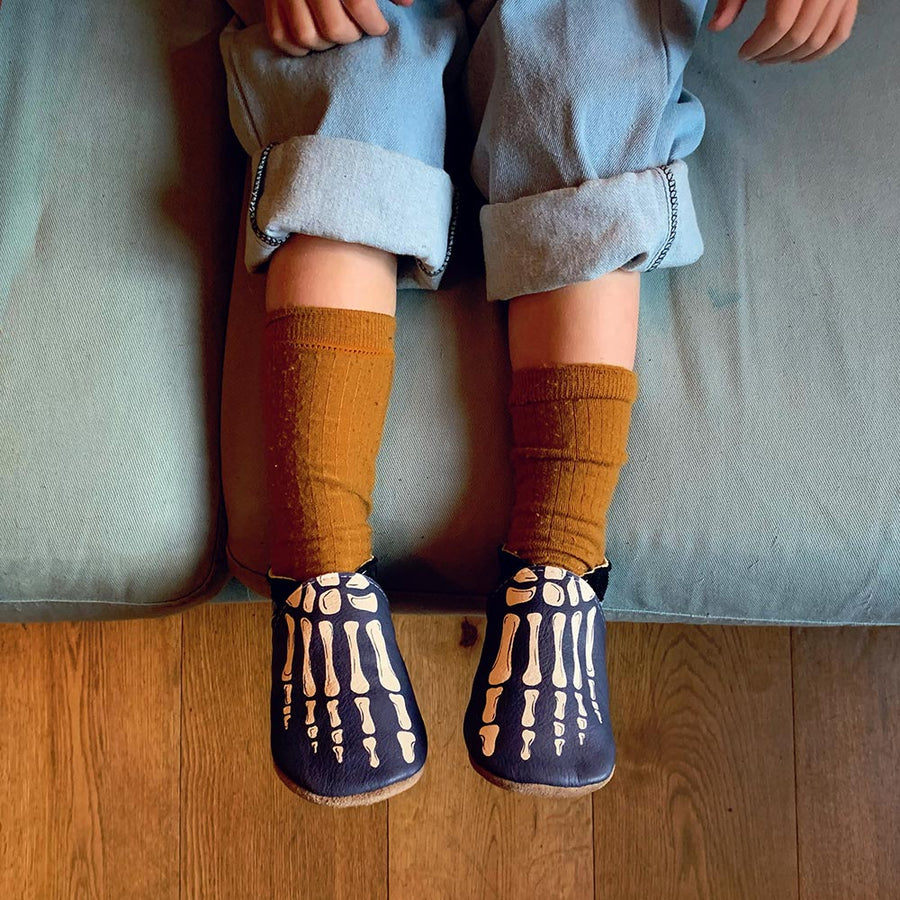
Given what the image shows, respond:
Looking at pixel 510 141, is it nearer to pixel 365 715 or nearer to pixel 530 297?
pixel 530 297

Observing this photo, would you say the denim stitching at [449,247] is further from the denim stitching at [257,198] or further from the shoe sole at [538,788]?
the shoe sole at [538,788]

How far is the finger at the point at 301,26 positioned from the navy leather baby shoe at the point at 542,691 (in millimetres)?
404

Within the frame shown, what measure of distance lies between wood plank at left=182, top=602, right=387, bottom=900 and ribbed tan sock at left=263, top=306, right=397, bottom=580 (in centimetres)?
37

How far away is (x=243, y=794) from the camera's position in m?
0.91

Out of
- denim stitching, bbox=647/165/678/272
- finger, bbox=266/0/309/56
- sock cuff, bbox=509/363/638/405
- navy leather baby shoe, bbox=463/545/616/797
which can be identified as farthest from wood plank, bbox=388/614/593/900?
finger, bbox=266/0/309/56

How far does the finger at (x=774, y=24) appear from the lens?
583 mm

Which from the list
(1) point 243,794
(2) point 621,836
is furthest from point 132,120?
(2) point 621,836

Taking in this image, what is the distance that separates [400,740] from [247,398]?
291 mm

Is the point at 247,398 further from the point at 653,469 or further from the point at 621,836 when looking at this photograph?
the point at 621,836

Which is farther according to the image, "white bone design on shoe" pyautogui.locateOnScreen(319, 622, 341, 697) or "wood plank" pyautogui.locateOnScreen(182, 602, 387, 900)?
"wood plank" pyautogui.locateOnScreen(182, 602, 387, 900)

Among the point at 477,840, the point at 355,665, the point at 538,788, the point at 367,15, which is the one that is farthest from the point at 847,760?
the point at 367,15

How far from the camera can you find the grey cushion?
2.08 ft

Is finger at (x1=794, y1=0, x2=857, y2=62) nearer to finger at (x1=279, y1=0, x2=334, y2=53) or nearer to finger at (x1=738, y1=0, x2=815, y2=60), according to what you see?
finger at (x1=738, y1=0, x2=815, y2=60)

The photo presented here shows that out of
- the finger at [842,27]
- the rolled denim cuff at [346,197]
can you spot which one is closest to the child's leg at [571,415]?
the rolled denim cuff at [346,197]
